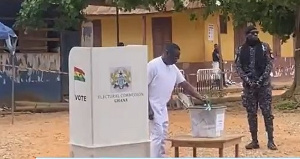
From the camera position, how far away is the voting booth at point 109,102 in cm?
777

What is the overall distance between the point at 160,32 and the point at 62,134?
1289cm

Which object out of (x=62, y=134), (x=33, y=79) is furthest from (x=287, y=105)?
(x=62, y=134)

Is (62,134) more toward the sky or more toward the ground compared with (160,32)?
more toward the ground

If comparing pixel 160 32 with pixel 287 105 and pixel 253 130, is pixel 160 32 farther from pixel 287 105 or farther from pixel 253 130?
pixel 253 130

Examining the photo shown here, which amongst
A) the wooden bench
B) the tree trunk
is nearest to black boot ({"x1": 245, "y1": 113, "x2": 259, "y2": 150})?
the wooden bench

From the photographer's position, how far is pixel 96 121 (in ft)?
25.6

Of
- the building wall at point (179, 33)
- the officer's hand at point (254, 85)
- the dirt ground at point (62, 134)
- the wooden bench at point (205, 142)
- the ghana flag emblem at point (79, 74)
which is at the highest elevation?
A: the building wall at point (179, 33)

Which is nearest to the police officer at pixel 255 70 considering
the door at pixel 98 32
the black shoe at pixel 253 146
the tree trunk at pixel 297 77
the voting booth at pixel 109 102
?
the black shoe at pixel 253 146

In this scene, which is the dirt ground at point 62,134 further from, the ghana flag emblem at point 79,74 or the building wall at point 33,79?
the ghana flag emblem at point 79,74

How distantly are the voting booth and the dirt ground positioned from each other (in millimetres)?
2755

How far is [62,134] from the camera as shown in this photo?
47.6ft

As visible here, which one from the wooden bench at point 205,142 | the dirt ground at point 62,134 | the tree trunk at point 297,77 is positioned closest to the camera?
the wooden bench at point 205,142

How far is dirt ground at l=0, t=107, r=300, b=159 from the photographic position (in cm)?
1128

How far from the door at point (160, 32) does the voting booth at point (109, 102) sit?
1868 cm
